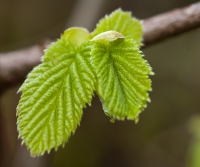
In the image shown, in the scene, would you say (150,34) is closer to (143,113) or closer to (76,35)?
(76,35)

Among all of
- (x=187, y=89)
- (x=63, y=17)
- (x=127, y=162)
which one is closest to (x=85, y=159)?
(x=127, y=162)

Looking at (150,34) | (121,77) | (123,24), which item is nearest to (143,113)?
(150,34)

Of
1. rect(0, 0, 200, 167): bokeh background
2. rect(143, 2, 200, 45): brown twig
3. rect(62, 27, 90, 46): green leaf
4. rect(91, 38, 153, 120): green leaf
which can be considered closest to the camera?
rect(91, 38, 153, 120): green leaf

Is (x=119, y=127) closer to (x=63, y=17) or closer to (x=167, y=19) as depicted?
(x=63, y=17)

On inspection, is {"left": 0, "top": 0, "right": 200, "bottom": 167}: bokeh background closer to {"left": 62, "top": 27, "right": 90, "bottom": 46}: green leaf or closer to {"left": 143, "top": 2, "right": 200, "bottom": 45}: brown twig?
{"left": 143, "top": 2, "right": 200, "bottom": 45}: brown twig

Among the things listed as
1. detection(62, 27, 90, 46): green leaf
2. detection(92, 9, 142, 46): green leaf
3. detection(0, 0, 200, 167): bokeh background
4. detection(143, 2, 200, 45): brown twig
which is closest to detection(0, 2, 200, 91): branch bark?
detection(143, 2, 200, 45): brown twig

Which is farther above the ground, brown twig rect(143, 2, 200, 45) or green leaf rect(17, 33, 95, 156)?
brown twig rect(143, 2, 200, 45)

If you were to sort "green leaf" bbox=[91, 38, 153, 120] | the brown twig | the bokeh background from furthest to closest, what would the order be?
the bokeh background < the brown twig < "green leaf" bbox=[91, 38, 153, 120]
